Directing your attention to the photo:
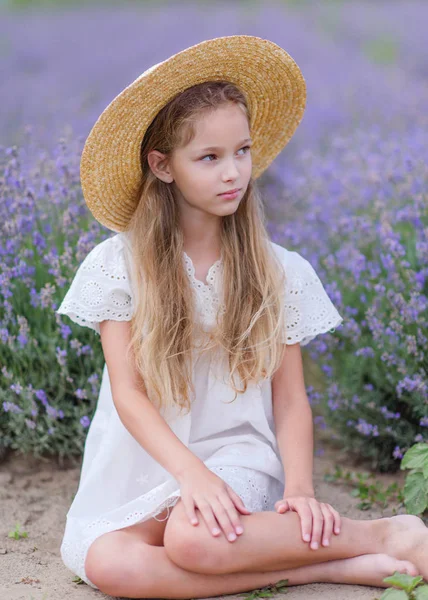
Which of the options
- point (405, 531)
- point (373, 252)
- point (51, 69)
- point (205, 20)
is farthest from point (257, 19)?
point (405, 531)

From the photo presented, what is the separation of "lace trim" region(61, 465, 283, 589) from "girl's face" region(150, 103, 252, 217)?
0.65m

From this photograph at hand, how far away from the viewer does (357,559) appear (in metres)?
2.00

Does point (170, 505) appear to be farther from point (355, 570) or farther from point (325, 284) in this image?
point (325, 284)

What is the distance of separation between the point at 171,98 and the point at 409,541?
1.20 m

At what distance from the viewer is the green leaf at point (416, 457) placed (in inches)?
85.3

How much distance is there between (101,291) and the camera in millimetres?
2205

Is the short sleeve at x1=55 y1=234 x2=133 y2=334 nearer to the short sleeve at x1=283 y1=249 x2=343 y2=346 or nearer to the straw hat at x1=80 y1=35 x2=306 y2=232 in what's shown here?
the straw hat at x1=80 y1=35 x2=306 y2=232

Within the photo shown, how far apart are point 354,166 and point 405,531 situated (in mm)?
2478

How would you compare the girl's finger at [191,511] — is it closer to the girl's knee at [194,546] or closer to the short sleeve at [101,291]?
Answer: the girl's knee at [194,546]

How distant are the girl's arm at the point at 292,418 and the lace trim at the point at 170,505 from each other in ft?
0.29

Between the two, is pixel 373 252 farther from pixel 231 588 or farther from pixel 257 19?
pixel 257 19

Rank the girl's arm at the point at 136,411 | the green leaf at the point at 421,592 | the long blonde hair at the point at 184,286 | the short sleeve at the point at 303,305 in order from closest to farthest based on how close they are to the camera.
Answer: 1. the green leaf at the point at 421,592
2. the girl's arm at the point at 136,411
3. the long blonde hair at the point at 184,286
4. the short sleeve at the point at 303,305

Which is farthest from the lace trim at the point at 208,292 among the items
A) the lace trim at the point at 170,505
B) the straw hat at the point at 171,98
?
the lace trim at the point at 170,505

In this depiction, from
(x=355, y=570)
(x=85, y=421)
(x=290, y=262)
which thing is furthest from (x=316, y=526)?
(x=85, y=421)
